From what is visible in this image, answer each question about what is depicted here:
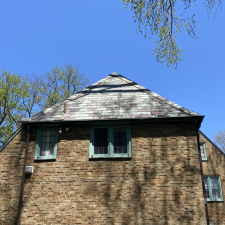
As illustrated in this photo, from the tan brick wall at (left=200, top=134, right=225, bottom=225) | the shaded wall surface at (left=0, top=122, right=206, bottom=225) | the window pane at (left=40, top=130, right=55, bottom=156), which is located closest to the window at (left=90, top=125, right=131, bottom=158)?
the shaded wall surface at (left=0, top=122, right=206, bottom=225)

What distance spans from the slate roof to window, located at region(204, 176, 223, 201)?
910cm

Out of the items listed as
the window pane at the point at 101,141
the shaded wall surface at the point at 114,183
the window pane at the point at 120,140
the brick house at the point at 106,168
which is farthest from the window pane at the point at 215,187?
the window pane at the point at 101,141

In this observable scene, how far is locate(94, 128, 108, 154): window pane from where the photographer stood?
841 centimetres

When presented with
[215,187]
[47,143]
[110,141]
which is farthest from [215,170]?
[47,143]

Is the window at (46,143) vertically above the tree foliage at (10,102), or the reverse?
the tree foliage at (10,102)

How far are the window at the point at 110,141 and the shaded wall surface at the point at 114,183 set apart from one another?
0.22 metres

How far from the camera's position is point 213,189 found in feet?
49.9

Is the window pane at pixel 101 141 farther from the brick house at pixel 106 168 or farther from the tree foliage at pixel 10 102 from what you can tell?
the tree foliage at pixel 10 102

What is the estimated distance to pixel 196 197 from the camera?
740 centimetres

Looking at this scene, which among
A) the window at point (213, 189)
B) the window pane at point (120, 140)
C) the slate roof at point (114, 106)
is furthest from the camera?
the window at point (213, 189)

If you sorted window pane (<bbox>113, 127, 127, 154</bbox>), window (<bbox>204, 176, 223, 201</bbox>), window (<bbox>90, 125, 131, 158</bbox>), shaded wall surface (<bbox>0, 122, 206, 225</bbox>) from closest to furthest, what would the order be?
shaded wall surface (<bbox>0, 122, 206, 225</bbox>) < window (<bbox>90, 125, 131, 158</bbox>) < window pane (<bbox>113, 127, 127, 154</bbox>) < window (<bbox>204, 176, 223, 201</bbox>)

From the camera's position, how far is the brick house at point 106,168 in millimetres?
7402

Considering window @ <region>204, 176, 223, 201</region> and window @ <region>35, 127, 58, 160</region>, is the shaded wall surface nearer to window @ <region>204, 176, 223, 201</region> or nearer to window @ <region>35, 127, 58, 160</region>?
Result: window @ <region>35, 127, 58, 160</region>

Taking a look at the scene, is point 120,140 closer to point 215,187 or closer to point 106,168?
point 106,168
